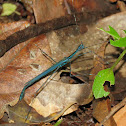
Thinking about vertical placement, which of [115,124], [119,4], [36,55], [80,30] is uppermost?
[119,4]

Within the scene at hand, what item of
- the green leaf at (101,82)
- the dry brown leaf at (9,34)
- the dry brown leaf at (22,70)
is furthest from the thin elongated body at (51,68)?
the green leaf at (101,82)

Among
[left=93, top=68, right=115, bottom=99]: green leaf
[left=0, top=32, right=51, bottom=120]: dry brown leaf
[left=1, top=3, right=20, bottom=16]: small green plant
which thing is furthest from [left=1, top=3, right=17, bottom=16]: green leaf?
[left=93, top=68, right=115, bottom=99]: green leaf

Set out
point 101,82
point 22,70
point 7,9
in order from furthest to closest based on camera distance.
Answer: point 7,9 → point 22,70 → point 101,82

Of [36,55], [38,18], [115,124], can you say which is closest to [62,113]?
[115,124]

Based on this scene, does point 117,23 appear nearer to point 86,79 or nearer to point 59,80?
point 86,79

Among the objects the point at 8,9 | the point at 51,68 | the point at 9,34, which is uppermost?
the point at 8,9

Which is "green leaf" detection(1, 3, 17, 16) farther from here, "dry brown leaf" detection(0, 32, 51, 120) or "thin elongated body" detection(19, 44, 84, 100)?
"thin elongated body" detection(19, 44, 84, 100)

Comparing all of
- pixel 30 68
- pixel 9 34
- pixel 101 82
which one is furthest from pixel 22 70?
pixel 101 82

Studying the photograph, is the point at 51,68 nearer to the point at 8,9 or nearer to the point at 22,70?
the point at 22,70

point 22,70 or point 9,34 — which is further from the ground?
point 9,34

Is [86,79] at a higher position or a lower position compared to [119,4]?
lower

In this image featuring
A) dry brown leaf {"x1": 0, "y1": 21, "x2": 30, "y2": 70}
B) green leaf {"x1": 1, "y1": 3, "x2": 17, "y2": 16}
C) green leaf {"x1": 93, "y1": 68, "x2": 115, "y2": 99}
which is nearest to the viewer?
green leaf {"x1": 93, "y1": 68, "x2": 115, "y2": 99}
